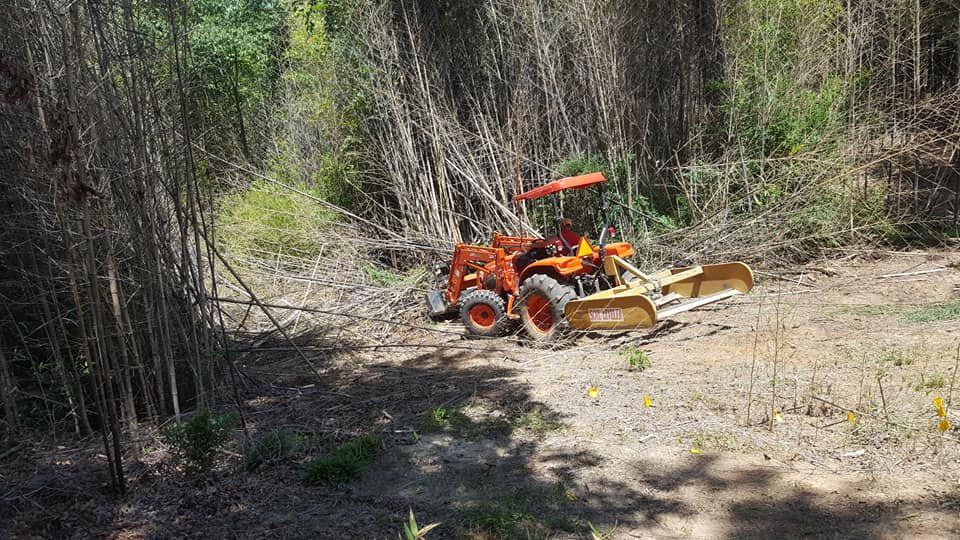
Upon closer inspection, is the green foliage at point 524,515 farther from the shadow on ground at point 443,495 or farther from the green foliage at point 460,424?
the green foliage at point 460,424

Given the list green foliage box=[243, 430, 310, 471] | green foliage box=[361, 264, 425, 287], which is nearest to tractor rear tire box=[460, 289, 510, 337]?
green foliage box=[361, 264, 425, 287]

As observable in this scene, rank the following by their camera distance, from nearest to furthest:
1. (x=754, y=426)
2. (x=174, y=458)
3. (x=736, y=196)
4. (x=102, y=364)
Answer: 1. (x=102, y=364)
2. (x=174, y=458)
3. (x=754, y=426)
4. (x=736, y=196)

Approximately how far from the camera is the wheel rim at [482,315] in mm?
7336

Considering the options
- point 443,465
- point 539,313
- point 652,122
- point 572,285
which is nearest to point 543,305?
point 539,313

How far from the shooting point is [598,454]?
4.09 meters

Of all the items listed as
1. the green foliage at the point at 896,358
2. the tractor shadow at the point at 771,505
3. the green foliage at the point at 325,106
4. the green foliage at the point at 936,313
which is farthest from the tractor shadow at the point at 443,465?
the green foliage at the point at 325,106

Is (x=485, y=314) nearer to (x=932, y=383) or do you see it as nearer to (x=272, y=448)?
(x=272, y=448)

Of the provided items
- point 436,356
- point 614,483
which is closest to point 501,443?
point 614,483

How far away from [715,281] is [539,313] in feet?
5.64

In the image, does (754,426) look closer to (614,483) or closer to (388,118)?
(614,483)

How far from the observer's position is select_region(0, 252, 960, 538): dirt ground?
3348mm

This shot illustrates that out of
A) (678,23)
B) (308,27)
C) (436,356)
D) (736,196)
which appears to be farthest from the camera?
(308,27)

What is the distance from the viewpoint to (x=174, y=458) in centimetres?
393

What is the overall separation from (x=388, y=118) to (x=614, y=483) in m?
7.50
